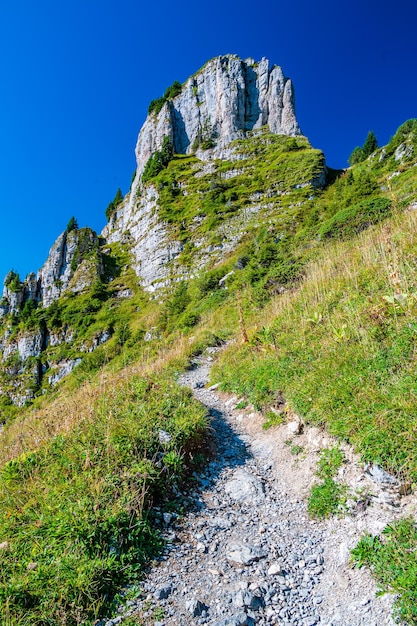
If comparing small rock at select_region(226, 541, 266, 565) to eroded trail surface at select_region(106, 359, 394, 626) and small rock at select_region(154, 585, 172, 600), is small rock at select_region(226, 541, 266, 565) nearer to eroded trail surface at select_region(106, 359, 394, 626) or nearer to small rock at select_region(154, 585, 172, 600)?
eroded trail surface at select_region(106, 359, 394, 626)

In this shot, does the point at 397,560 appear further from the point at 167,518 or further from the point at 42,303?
the point at 42,303

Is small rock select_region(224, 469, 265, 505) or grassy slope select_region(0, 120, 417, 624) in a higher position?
grassy slope select_region(0, 120, 417, 624)

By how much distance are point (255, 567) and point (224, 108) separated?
107008mm

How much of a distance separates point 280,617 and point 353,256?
398 inches

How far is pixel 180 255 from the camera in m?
61.4

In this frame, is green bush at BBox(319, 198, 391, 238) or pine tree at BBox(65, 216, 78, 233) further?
pine tree at BBox(65, 216, 78, 233)

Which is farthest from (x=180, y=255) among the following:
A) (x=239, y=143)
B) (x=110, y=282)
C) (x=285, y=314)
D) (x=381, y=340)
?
(x=381, y=340)

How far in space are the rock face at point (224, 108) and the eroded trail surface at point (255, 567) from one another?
9257 centimetres

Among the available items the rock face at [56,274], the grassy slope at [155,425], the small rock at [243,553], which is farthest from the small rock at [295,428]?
the rock face at [56,274]

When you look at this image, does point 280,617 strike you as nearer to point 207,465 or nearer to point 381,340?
point 207,465

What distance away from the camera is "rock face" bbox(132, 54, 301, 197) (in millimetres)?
87625

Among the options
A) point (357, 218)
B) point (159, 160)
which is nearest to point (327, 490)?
point (357, 218)

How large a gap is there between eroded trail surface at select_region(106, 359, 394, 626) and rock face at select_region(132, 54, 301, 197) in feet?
304

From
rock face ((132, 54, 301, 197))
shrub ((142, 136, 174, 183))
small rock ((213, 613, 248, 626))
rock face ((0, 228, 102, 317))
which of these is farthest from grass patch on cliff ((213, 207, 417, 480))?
shrub ((142, 136, 174, 183))
